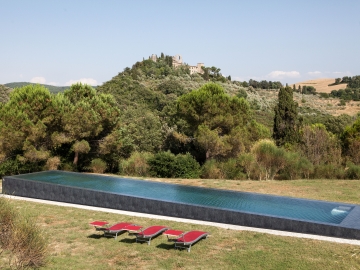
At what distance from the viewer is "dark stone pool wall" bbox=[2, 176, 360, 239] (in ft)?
30.2

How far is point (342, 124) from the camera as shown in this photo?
36.1m

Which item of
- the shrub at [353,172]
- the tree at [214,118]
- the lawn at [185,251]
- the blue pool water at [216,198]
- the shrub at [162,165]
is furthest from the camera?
the tree at [214,118]

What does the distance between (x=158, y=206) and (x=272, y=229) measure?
333cm

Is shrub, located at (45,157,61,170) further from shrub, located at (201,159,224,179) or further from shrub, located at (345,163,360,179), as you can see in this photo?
shrub, located at (345,163,360,179)

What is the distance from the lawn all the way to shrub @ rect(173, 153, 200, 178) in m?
9.45

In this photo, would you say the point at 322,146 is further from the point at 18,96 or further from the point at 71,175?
the point at 18,96

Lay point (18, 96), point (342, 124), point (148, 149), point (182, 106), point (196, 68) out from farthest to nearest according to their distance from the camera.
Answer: point (196, 68) → point (342, 124) → point (148, 149) → point (182, 106) → point (18, 96)

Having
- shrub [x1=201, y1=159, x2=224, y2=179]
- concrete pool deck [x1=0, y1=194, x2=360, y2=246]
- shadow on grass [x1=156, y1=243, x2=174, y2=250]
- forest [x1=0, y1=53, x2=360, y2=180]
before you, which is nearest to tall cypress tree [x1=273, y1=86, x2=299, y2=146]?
forest [x1=0, y1=53, x2=360, y2=180]

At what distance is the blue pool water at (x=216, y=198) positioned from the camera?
10.9 m

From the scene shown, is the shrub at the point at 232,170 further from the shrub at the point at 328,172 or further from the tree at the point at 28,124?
the tree at the point at 28,124

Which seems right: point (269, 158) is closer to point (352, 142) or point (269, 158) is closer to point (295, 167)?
point (295, 167)

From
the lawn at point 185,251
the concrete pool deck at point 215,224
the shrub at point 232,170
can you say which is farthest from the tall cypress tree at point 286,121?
the lawn at point 185,251

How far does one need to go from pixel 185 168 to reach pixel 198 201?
7.83 m

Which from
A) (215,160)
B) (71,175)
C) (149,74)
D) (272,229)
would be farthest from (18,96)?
(149,74)
